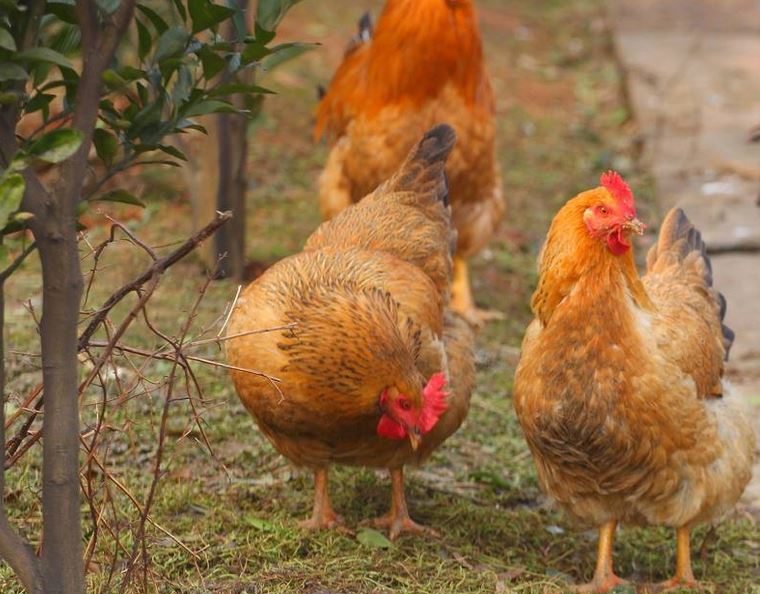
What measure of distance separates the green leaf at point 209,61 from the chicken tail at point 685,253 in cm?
268

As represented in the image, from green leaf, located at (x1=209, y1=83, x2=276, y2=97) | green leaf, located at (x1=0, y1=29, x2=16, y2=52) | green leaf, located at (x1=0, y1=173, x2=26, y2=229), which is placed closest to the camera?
green leaf, located at (x1=0, y1=173, x2=26, y2=229)

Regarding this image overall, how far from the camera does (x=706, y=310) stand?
14.2 feet

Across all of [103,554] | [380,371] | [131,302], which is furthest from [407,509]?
[131,302]

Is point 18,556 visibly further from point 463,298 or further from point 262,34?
point 463,298

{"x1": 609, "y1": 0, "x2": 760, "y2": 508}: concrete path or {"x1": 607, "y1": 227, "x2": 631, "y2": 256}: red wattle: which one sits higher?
{"x1": 609, "y1": 0, "x2": 760, "y2": 508}: concrete path

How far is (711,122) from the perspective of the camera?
34.0 ft

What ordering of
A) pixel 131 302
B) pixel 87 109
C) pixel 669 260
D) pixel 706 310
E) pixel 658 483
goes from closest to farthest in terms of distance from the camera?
pixel 87 109, pixel 658 483, pixel 706 310, pixel 669 260, pixel 131 302

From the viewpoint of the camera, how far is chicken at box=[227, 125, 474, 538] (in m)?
3.58

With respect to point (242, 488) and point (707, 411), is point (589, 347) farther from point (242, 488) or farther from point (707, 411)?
point (242, 488)

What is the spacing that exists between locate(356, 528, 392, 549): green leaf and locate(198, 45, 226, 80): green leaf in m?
2.10

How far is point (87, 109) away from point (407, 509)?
2558 mm

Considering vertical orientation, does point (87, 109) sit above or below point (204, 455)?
above

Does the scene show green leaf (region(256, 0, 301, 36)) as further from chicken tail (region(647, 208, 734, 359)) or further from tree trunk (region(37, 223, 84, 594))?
chicken tail (region(647, 208, 734, 359))

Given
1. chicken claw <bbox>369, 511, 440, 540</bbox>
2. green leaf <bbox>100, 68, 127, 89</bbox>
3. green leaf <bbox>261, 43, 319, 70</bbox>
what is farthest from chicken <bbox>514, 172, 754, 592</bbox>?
green leaf <bbox>100, 68, 127, 89</bbox>
